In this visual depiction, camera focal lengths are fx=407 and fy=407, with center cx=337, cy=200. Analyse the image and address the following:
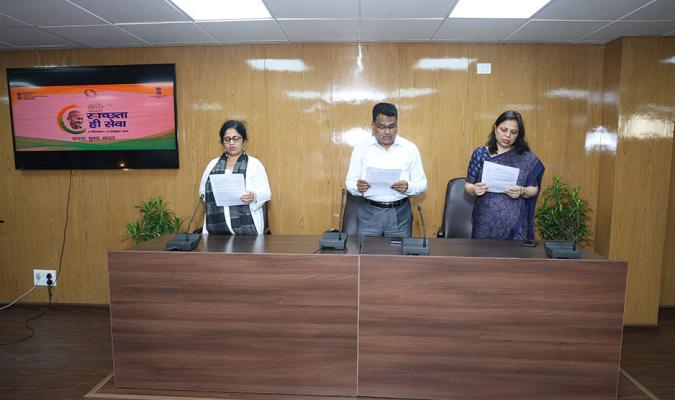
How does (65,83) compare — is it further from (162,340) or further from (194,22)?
(162,340)

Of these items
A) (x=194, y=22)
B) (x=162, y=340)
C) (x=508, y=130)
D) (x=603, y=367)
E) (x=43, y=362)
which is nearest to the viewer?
(x=603, y=367)

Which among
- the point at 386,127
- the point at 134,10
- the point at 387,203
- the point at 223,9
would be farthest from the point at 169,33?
the point at 387,203

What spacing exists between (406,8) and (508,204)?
1.43m

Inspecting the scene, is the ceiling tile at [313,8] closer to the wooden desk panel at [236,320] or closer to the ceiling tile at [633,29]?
the wooden desk panel at [236,320]

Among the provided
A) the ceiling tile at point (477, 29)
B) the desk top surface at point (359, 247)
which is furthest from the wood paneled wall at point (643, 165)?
the desk top surface at point (359, 247)

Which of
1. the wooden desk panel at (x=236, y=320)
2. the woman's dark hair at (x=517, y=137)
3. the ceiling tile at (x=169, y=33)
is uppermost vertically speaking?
the ceiling tile at (x=169, y=33)

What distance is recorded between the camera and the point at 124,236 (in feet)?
12.5

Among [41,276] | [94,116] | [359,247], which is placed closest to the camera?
[359,247]

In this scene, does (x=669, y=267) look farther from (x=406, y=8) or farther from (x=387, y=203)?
(x=406, y=8)

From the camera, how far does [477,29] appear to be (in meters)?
3.11

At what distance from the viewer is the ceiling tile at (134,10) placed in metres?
2.57

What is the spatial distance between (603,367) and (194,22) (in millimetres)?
3272

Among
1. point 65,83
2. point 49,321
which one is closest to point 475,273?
point 49,321

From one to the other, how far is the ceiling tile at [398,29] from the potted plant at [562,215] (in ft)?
5.52
